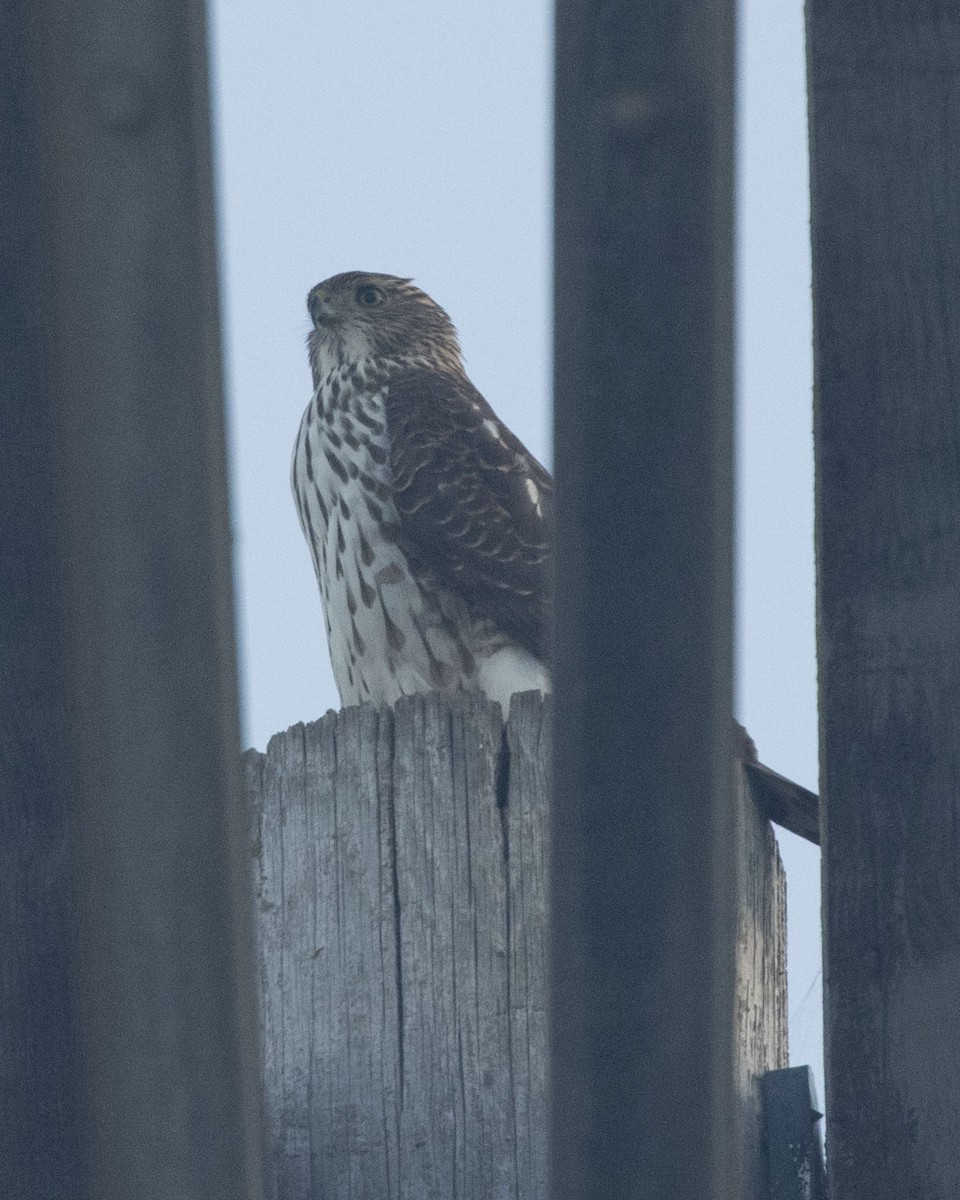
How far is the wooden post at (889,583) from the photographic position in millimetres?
2059

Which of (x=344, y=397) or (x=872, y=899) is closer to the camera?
(x=872, y=899)

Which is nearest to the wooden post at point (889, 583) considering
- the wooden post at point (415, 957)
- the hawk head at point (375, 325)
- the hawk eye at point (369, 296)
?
the wooden post at point (415, 957)

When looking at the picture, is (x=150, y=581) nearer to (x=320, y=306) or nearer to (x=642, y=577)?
(x=642, y=577)

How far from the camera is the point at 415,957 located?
2771 mm

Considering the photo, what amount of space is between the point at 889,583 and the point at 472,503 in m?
3.91

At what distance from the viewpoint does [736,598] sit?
4.61ft

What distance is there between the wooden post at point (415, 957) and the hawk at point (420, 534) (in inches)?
90.7

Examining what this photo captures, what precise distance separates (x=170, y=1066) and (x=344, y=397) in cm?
515

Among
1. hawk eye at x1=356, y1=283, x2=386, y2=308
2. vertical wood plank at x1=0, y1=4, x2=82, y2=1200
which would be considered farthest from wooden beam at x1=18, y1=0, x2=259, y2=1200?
hawk eye at x1=356, y1=283, x2=386, y2=308

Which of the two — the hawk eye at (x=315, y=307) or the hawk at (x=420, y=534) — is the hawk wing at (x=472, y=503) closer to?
the hawk at (x=420, y=534)

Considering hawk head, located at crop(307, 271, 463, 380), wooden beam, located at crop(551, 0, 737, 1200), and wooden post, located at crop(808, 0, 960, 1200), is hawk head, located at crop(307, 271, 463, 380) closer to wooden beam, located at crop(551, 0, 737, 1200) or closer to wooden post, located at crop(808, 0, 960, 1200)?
wooden post, located at crop(808, 0, 960, 1200)

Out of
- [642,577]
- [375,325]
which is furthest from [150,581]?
[375,325]

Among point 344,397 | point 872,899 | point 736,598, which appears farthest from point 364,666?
point 736,598

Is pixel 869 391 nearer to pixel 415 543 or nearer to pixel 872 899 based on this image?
pixel 872 899
